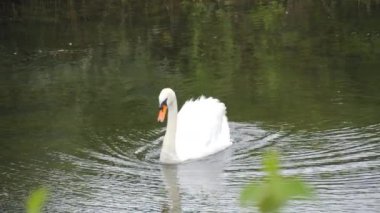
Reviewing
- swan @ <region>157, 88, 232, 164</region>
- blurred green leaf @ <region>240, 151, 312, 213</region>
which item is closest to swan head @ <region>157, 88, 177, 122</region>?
swan @ <region>157, 88, 232, 164</region>

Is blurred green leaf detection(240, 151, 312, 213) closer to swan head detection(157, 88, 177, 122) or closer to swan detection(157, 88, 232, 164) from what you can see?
swan detection(157, 88, 232, 164)

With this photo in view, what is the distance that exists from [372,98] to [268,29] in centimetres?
703

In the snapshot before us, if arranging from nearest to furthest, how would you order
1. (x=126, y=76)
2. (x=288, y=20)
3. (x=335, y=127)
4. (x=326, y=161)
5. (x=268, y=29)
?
(x=326, y=161), (x=335, y=127), (x=126, y=76), (x=268, y=29), (x=288, y=20)

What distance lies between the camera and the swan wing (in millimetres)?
8709

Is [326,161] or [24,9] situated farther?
[24,9]

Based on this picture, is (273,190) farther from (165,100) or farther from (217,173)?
(165,100)

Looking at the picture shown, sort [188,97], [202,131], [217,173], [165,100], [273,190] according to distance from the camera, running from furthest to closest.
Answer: [188,97] → [202,131] → [165,100] → [217,173] → [273,190]

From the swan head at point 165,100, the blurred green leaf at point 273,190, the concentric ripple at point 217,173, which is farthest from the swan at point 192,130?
the blurred green leaf at point 273,190

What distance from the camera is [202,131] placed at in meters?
8.91

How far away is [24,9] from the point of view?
23328mm

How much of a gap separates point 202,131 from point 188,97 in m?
2.74

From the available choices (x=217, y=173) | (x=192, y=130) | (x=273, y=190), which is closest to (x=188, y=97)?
(x=192, y=130)

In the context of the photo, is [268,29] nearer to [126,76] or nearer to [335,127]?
[126,76]

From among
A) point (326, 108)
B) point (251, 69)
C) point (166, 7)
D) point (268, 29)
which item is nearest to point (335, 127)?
point (326, 108)
